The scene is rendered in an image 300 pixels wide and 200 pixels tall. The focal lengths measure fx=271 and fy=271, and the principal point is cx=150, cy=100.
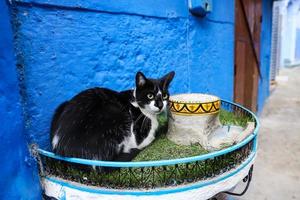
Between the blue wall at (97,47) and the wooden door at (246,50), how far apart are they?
1011 mm

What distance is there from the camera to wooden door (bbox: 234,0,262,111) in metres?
2.82

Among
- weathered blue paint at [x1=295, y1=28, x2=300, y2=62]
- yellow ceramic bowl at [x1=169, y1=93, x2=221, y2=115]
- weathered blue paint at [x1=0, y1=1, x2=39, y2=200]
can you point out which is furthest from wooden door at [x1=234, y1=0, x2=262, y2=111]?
weathered blue paint at [x1=295, y1=28, x2=300, y2=62]

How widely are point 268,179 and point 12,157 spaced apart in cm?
238

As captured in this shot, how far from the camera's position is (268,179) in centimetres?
253

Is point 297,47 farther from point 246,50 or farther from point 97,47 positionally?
point 97,47

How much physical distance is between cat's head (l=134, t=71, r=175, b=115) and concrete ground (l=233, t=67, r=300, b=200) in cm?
158

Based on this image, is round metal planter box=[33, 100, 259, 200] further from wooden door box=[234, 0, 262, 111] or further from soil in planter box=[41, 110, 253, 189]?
wooden door box=[234, 0, 262, 111]

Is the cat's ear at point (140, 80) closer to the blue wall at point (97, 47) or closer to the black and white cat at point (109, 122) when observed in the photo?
the black and white cat at point (109, 122)

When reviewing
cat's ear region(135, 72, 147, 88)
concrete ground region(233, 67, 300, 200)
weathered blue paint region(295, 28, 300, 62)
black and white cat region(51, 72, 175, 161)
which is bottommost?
concrete ground region(233, 67, 300, 200)

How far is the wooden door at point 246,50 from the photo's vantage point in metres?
2.82

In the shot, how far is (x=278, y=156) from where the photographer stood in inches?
117

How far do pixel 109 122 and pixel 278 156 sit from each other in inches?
105

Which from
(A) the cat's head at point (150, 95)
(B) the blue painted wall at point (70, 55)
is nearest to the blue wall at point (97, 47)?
(B) the blue painted wall at point (70, 55)

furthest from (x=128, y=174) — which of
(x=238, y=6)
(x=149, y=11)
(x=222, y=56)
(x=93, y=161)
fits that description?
(x=238, y=6)
